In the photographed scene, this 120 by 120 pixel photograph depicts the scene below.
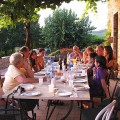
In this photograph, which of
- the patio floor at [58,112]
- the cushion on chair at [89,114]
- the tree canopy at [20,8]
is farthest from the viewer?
the tree canopy at [20,8]

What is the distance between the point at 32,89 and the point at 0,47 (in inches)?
949

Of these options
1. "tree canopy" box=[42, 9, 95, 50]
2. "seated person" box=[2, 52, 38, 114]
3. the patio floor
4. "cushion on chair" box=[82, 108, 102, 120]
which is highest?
"tree canopy" box=[42, 9, 95, 50]

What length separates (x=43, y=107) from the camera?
17.6 feet

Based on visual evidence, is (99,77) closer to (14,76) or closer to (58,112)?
(58,112)

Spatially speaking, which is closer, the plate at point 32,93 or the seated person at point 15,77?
the plate at point 32,93

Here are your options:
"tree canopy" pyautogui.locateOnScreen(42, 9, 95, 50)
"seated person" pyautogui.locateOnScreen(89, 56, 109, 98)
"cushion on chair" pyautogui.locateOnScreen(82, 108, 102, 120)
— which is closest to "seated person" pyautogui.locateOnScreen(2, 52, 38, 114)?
"cushion on chair" pyautogui.locateOnScreen(82, 108, 102, 120)

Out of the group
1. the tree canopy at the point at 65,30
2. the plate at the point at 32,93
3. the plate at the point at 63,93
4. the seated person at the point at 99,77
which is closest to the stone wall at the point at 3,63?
the tree canopy at the point at 65,30

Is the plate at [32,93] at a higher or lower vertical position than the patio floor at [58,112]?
Answer: higher

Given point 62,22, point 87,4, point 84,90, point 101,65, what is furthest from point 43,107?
point 62,22

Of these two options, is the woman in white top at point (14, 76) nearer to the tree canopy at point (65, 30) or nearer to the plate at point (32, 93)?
the plate at point (32, 93)

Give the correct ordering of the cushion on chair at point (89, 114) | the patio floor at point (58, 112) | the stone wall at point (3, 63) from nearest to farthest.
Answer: the cushion on chair at point (89, 114) < the patio floor at point (58, 112) < the stone wall at point (3, 63)

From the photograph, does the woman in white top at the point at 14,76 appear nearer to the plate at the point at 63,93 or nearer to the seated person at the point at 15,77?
the seated person at the point at 15,77

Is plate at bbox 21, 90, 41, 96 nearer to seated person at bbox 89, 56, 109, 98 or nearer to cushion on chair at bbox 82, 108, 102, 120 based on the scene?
cushion on chair at bbox 82, 108, 102, 120

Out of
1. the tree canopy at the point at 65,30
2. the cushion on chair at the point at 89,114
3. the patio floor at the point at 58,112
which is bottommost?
the patio floor at the point at 58,112
